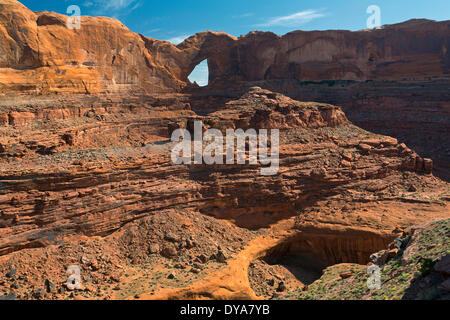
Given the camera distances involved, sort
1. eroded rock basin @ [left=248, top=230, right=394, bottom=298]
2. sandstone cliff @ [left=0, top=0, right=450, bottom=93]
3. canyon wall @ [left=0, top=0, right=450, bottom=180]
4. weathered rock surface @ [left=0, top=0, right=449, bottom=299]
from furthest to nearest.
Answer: canyon wall @ [left=0, top=0, right=450, bottom=180] < sandstone cliff @ [left=0, top=0, right=450, bottom=93] < eroded rock basin @ [left=248, top=230, right=394, bottom=298] < weathered rock surface @ [left=0, top=0, right=449, bottom=299]

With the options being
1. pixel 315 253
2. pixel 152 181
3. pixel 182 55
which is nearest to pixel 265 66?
pixel 182 55

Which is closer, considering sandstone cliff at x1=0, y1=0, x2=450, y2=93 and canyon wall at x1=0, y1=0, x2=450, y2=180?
sandstone cliff at x1=0, y1=0, x2=450, y2=93

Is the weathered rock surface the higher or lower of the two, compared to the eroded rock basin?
Answer: higher

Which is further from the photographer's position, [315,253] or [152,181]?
[315,253]

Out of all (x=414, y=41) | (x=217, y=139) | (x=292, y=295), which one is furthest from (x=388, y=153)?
(x=414, y=41)

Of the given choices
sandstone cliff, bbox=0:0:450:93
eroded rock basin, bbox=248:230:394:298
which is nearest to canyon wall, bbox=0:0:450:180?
sandstone cliff, bbox=0:0:450:93

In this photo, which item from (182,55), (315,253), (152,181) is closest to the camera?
(152,181)

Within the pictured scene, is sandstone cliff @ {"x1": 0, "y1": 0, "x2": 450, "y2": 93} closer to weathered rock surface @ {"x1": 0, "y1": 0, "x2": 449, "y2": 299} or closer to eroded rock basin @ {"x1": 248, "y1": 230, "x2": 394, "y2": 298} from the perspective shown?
weathered rock surface @ {"x1": 0, "y1": 0, "x2": 449, "y2": 299}

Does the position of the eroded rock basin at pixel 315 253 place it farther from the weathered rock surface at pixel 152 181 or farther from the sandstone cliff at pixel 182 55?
the sandstone cliff at pixel 182 55

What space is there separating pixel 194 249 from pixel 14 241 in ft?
30.3

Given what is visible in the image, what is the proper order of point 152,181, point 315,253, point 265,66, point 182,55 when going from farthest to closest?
1. point 265,66
2. point 182,55
3. point 315,253
4. point 152,181

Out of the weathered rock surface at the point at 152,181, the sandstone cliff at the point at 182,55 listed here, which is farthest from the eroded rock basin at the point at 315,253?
the sandstone cliff at the point at 182,55

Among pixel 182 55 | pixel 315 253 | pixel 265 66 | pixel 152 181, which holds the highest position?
pixel 182 55

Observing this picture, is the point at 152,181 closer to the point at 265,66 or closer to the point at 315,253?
the point at 315,253
